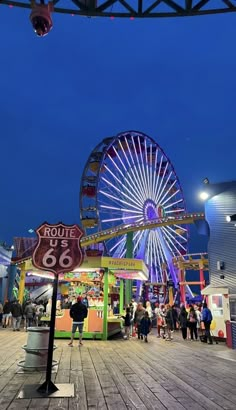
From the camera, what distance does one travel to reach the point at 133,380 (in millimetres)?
6230

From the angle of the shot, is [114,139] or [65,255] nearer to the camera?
[65,255]

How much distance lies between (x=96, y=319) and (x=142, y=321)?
1774mm

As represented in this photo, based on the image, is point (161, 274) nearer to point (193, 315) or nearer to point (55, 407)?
point (193, 315)

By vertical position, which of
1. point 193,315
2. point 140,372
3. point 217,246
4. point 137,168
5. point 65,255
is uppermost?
point 137,168

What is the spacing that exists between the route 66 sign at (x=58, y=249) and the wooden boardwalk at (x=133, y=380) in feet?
6.02

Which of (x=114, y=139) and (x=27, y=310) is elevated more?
(x=114, y=139)

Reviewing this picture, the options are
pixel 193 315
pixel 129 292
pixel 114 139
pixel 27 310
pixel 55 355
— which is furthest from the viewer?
pixel 114 139

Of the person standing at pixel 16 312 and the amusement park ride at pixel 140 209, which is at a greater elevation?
the amusement park ride at pixel 140 209

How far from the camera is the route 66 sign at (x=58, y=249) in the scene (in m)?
5.68

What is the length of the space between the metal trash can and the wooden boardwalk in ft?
1.01

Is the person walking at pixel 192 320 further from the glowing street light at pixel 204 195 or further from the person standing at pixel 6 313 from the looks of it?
the person standing at pixel 6 313

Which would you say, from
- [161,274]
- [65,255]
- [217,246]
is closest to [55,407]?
[65,255]

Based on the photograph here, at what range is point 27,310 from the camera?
17703 millimetres

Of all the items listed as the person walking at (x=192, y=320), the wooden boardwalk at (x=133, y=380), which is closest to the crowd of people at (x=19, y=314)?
the wooden boardwalk at (x=133, y=380)
